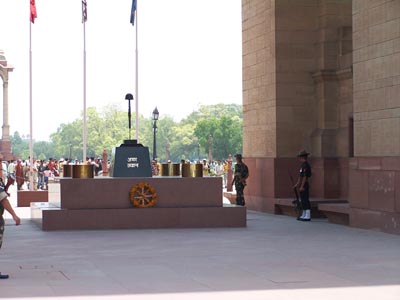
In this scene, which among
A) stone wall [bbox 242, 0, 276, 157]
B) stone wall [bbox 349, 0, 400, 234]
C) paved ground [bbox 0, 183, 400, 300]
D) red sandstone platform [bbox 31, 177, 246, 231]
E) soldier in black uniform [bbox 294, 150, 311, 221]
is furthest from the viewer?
stone wall [bbox 242, 0, 276, 157]

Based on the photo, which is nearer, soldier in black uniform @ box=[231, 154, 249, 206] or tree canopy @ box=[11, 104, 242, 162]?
soldier in black uniform @ box=[231, 154, 249, 206]

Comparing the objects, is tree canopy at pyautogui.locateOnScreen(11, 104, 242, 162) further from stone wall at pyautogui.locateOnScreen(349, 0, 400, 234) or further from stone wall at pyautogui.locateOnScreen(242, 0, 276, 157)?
stone wall at pyautogui.locateOnScreen(349, 0, 400, 234)

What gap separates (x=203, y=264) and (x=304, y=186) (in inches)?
374

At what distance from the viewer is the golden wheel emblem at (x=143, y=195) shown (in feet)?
68.4

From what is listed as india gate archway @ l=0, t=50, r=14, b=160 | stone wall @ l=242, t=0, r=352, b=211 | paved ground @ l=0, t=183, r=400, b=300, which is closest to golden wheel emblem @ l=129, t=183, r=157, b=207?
paved ground @ l=0, t=183, r=400, b=300

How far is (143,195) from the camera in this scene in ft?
68.6

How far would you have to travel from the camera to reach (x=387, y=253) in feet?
50.5

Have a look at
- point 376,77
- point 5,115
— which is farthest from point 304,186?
point 5,115

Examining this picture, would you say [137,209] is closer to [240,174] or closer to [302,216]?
[302,216]

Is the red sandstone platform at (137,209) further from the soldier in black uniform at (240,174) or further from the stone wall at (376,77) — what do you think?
the soldier in black uniform at (240,174)

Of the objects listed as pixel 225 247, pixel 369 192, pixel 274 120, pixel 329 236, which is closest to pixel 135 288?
pixel 225 247

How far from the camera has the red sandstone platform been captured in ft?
67.5

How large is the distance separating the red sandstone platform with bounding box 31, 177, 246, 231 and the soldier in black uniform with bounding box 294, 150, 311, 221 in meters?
2.42

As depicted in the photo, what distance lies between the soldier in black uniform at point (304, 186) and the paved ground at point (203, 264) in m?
2.40
